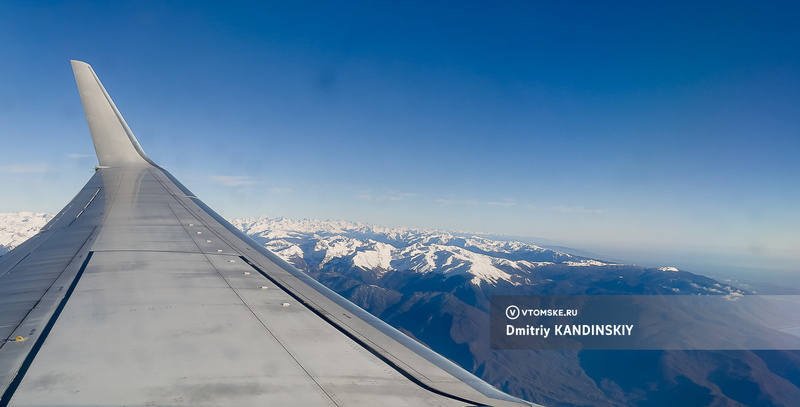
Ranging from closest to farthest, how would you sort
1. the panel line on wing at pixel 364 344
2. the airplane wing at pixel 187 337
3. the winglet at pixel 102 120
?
the airplane wing at pixel 187 337 → the panel line on wing at pixel 364 344 → the winglet at pixel 102 120

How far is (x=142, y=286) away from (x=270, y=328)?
10.0 feet

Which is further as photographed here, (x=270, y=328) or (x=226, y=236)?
(x=226, y=236)

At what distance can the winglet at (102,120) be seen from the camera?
15836mm

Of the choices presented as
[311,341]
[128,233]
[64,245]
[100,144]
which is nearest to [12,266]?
[64,245]

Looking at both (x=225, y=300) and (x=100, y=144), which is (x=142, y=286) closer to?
(x=225, y=300)

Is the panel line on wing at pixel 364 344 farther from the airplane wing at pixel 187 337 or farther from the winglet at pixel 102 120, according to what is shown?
the winglet at pixel 102 120

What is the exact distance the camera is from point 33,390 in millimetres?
3379

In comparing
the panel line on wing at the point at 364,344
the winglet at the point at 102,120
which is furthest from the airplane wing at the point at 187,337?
the winglet at the point at 102,120

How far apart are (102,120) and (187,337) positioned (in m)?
16.3

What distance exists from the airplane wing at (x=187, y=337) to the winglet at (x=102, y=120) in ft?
27.6

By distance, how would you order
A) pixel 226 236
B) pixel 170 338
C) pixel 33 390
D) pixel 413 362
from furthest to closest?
pixel 226 236
pixel 413 362
pixel 170 338
pixel 33 390

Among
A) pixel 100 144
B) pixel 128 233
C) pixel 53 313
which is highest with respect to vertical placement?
pixel 100 144

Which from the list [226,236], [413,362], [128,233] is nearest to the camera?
[413,362]

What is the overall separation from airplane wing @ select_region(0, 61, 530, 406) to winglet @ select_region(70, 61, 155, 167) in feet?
27.6
